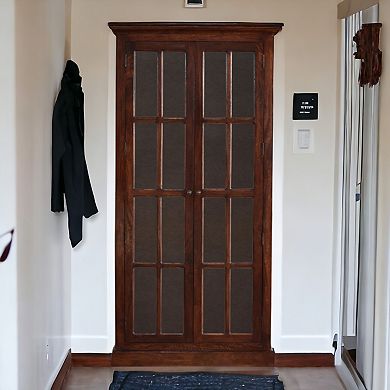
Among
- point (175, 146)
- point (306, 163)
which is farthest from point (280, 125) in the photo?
point (175, 146)

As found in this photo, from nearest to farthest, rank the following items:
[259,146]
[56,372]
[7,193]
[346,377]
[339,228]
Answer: [7,193] < [56,372] < [346,377] < [339,228] < [259,146]

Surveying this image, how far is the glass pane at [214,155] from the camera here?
17.7 feet

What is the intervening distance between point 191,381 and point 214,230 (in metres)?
0.97

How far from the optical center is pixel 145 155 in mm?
5383

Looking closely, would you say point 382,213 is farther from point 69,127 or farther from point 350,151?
point 69,127

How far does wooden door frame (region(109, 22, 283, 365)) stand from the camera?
527 cm

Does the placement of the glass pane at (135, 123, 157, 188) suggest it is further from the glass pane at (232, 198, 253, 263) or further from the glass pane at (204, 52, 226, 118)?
the glass pane at (232, 198, 253, 263)

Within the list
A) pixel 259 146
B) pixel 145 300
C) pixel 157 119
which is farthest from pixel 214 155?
pixel 145 300

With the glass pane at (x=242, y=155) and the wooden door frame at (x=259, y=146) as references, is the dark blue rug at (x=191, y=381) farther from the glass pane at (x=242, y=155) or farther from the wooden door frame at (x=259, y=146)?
the glass pane at (x=242, y=155)

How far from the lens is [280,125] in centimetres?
535

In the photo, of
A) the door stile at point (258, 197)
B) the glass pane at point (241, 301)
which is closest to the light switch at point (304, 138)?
the door stile at point (258, 197)

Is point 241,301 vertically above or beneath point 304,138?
beneath

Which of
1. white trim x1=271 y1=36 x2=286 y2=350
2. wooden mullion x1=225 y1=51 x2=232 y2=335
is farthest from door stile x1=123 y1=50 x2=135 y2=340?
white trim x1=271 y1=36 x2=286 y2=350

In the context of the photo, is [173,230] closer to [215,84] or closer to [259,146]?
[259,146]
